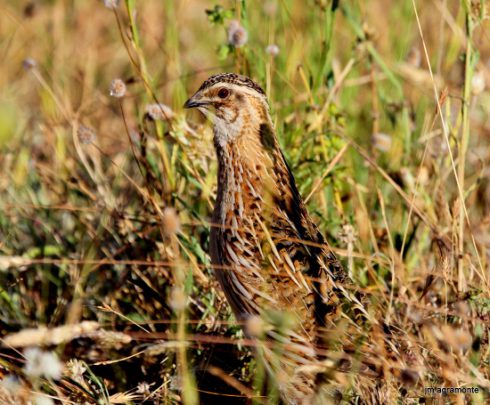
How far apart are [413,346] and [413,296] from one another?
1.77ft

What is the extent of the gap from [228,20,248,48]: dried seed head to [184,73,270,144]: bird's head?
0.33m

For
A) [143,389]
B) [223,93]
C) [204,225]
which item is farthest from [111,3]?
[143,389]

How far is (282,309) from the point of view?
3084 mm

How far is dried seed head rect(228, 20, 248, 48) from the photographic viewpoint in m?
3.65

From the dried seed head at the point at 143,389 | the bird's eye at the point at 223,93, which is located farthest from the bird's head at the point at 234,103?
the dried seed head at the point at 143,389

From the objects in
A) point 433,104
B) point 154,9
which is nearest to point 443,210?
point 433,104

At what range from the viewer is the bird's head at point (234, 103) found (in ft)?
11.0

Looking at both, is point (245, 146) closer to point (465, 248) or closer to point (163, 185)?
point (163, 185)

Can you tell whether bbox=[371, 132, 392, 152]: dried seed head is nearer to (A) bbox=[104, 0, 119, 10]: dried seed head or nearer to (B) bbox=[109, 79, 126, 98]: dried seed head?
(B) bbox=[109, 79, 126, 98]: dried seed head

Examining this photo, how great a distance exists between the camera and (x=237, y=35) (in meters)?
3.66

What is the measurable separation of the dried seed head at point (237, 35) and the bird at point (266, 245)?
0.35 meters

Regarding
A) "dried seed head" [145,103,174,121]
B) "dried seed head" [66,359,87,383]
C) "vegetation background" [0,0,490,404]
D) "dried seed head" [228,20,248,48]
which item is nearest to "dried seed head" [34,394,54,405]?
"vegetation background" [0,0,490,404]

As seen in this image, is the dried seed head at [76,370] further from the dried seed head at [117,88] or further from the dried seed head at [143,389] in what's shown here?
the dried seed head at [117,88]

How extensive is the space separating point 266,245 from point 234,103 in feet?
2.04
